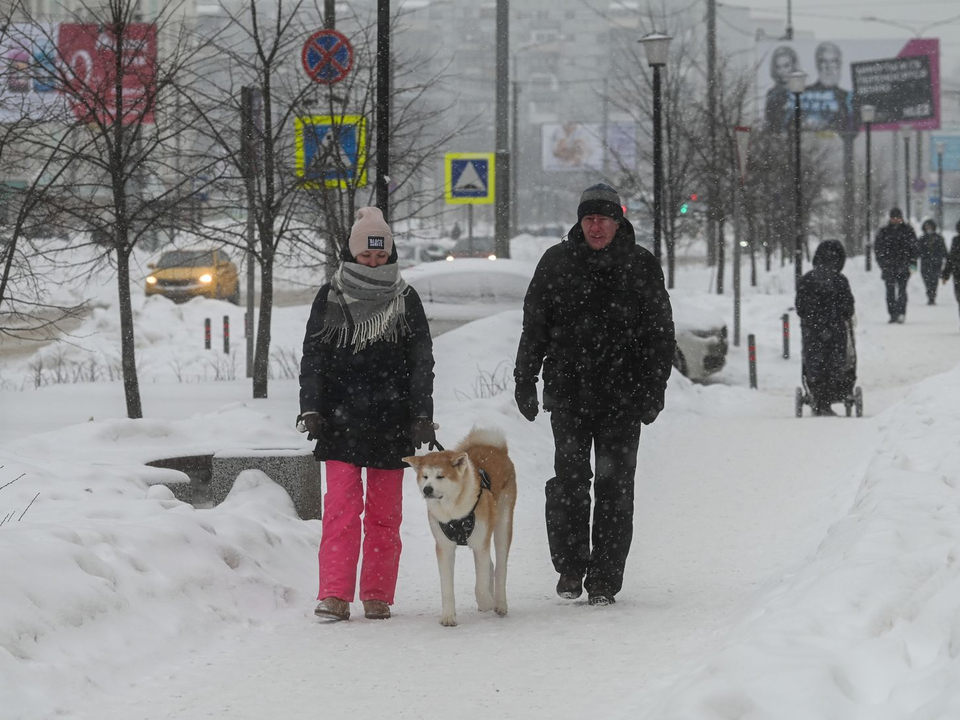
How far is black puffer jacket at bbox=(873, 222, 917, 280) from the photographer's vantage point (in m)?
27.0

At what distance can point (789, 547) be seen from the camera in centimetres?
825

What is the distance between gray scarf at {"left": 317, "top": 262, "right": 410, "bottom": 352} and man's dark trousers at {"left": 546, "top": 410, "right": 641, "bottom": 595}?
894 mm

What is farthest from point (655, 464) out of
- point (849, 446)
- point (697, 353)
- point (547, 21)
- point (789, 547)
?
point (547, 21)

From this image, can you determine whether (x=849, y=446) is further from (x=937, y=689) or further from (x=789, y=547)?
(x=937, y=689)

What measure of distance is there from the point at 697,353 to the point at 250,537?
520 inches

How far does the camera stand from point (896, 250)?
1073 inches

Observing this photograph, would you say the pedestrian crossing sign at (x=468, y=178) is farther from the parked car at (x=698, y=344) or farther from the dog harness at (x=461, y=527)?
the dog harness at (x=461, y=527)

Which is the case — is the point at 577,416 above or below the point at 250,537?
above

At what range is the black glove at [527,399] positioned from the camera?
6441 millimetres

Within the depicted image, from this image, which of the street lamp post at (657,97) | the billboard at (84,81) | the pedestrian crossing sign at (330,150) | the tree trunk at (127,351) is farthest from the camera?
the street lamp post at (657,97)

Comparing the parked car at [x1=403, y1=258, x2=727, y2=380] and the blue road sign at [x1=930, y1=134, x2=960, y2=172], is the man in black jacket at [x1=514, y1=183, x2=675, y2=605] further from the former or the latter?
the blue road sign at [x1=930, y1=134, x2=960, y2=172]

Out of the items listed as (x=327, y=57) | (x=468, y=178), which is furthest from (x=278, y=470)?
(x=468, y=178)

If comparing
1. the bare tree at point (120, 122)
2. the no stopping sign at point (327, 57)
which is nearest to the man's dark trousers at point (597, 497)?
the bare tree at point (120, 122)

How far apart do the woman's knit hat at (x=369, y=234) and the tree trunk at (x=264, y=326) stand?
291 inches
